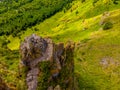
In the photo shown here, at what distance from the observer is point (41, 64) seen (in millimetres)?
42781

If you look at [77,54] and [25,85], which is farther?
[77,54]

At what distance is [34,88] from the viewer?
4266 centimetres

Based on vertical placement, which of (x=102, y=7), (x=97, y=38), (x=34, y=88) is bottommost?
(x=102, y=7)

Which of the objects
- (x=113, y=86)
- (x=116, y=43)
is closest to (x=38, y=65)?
(x=113, y=86)

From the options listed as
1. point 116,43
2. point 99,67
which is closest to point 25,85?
point 99,67

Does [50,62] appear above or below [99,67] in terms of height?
above

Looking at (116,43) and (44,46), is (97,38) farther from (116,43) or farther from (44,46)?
(44,46)

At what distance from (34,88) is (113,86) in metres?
32.5

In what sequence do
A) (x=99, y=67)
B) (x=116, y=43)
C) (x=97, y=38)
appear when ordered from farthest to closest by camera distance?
(x=97, y=38) → (x=116, y=43) → (x=99, y=67)

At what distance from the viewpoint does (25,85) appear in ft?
141

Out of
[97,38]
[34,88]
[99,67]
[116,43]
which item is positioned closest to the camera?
[34,88]

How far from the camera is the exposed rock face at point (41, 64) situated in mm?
42719

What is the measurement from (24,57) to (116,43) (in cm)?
5546

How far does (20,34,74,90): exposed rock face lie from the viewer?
140 ft
